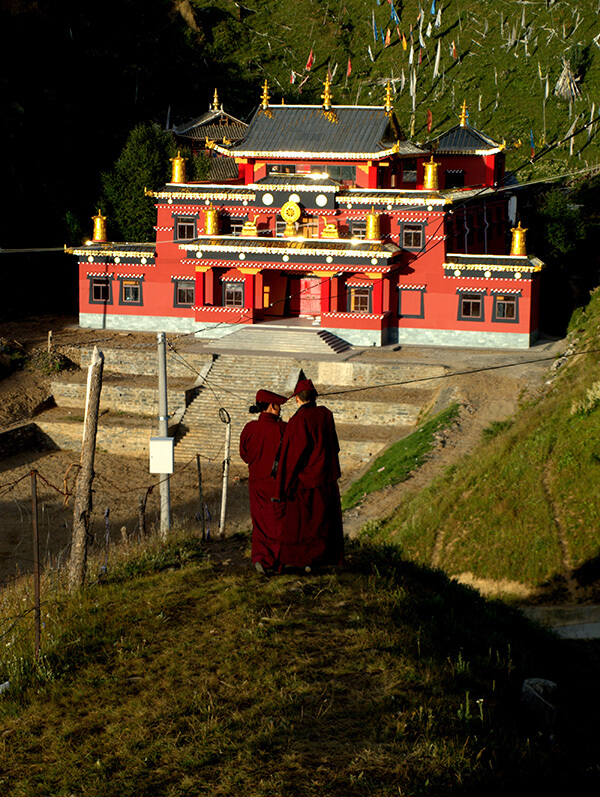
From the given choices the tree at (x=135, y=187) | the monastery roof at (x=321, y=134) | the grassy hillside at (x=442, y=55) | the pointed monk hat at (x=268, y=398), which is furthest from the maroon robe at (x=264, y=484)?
the grassy hillside at (x=442, y=55)

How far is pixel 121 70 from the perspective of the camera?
253 feet

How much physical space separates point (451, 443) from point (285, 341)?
38.7 ft

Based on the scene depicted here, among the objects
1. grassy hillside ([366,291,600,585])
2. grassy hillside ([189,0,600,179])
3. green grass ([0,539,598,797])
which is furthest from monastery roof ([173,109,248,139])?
green grass ([0,539,598,797])

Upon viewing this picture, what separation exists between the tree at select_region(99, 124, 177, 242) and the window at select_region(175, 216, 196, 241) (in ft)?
25.4

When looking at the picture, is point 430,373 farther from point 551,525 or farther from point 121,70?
Answer: point 121,70

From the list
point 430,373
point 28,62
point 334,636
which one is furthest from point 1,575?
point 28,62

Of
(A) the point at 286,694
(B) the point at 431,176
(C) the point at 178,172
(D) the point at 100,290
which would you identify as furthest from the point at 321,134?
(A) the point at 286,694

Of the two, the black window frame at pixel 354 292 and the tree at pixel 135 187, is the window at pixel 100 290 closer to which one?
the tree at pixel 135 187

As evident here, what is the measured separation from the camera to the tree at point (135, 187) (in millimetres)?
48938

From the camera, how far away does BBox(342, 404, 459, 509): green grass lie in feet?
80.4

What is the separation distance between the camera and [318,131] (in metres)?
40.0

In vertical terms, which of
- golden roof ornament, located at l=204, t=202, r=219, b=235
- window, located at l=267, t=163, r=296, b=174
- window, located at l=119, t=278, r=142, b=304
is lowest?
window, located at l=119, t=278, r=142, b=304

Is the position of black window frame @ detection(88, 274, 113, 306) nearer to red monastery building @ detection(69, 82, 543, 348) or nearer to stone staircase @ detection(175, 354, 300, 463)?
red monastery building @ detection(69, 82, 543, 348)

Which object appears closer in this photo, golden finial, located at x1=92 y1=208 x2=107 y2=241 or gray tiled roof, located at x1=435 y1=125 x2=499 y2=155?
golden finial, located at x1=92 y1=208 x2=107 y2=241
